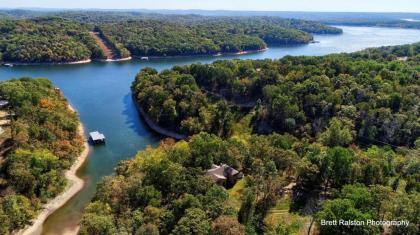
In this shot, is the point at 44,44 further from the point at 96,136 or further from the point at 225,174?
the point at 225,174

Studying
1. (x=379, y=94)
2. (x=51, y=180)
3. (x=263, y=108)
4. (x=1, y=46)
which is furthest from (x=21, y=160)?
(x=1, y=46)

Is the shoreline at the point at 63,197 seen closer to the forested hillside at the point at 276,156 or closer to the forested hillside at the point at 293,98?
the forested hillside at the point at 276,156

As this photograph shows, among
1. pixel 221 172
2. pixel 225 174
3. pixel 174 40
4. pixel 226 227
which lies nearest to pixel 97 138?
pixel 221 172

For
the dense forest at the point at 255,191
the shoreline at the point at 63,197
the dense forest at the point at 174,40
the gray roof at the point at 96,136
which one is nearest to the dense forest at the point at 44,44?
the dense forest at the point at 174,40

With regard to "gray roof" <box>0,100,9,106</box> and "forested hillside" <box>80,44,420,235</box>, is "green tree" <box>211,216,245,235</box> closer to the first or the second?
"forested hillside" <box>80,44,420,235</box>

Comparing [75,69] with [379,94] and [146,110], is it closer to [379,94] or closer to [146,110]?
[146,110]

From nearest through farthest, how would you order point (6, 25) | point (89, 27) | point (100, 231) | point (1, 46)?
point (100, 231) → point (1, 46) → point (6, 25) → point (89, 27)
